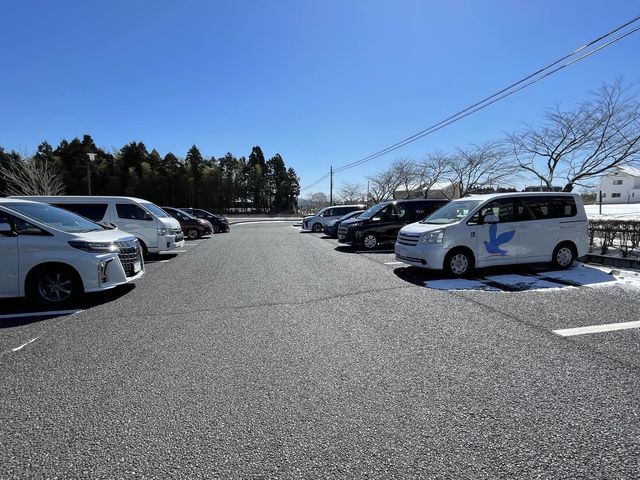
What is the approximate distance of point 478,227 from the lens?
711 cm

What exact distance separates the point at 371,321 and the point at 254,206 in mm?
57372

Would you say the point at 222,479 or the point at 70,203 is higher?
the point at 70,203

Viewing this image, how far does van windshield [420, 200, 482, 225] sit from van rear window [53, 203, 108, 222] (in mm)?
8246

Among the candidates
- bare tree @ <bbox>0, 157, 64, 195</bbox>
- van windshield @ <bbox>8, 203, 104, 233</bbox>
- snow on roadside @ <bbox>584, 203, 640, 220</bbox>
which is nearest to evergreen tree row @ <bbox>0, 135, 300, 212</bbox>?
Result: bare tree @ <bbox>0, 157, 64, 195</bbox>

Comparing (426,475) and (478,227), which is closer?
(426,475)

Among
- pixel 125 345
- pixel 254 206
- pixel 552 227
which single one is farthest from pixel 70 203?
pixel 254 206

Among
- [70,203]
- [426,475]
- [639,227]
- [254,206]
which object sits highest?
[254,206]

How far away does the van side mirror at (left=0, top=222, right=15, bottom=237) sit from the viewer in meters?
4.85

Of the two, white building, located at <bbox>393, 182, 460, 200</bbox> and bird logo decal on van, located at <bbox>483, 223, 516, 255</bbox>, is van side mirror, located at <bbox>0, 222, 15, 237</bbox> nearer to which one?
bird logo decal on van, located at <bbox>483, 223, 516, 255</bbox>

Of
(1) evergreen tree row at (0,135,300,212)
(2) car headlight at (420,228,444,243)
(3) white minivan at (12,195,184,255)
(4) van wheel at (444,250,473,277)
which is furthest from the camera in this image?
(1) evergreen tree row at (0,135,300,212)

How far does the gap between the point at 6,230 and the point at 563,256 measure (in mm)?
9890

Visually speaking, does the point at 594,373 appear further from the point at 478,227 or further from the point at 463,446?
the point at 478,227

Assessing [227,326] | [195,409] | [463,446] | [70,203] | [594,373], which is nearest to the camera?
[463,446]

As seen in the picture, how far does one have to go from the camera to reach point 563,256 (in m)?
7.68
